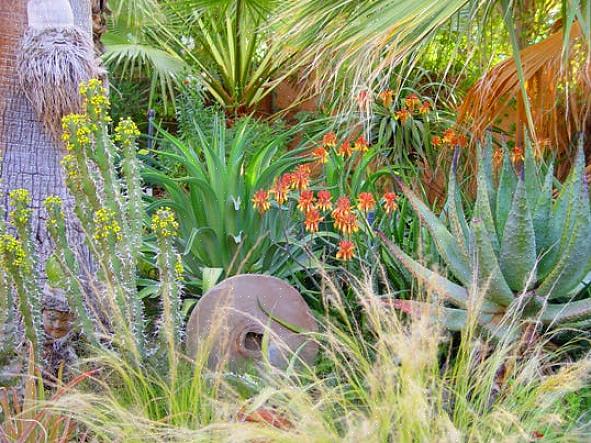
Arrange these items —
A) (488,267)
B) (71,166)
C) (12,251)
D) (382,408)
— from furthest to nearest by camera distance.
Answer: (488,267)
(71,166)
(12,251)
(382,408)

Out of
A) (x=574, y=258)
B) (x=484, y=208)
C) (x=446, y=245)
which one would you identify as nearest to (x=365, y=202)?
(x=446, y=245)

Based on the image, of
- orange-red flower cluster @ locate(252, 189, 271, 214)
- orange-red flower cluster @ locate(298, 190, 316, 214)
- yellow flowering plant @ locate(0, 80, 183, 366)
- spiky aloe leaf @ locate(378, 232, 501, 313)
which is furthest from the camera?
orange-red flower cluster @ locate(252, 189, 271, 214)

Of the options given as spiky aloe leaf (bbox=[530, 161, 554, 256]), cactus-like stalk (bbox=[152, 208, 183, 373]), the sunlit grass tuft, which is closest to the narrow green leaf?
spiky aloe leaf (bbox=[530, 161, 554, 256])

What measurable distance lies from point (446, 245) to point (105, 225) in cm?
155

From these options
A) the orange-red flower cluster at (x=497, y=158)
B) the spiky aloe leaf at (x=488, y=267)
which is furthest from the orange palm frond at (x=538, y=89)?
the spiky aloe leaf at (x=488, y=267)

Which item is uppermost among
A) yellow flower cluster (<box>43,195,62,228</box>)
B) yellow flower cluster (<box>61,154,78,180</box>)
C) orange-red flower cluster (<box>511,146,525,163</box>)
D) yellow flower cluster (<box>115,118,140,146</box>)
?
yellow flower cluster (<box>115,118,140,146</box>)

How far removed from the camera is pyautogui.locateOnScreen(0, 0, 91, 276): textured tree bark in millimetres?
4180

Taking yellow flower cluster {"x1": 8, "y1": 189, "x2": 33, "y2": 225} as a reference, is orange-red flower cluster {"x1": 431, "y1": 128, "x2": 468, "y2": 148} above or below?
below

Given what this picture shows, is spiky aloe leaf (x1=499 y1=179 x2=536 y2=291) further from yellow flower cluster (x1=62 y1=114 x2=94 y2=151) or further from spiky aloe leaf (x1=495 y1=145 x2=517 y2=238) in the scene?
yellow flower cluster (x1=62 y1=114 x2=94 y2=151)

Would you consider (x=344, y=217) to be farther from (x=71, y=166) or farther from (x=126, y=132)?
(x=71, y=166)

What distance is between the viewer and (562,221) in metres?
4.05

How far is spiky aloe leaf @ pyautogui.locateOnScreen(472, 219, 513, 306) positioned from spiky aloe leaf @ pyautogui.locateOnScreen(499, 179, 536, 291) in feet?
0.24

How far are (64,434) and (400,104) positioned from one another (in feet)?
18.2

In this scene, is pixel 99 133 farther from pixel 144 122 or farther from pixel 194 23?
pixel 194 23
